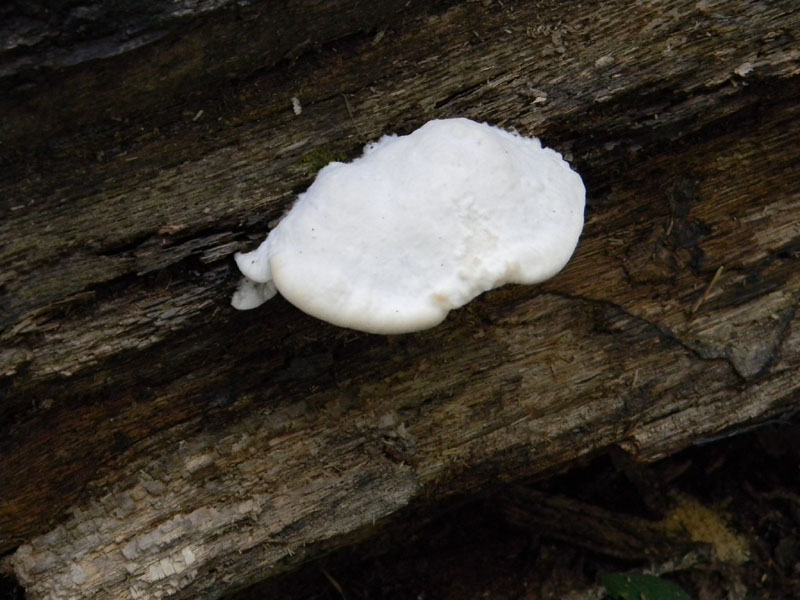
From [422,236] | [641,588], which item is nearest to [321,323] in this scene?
[422,236]

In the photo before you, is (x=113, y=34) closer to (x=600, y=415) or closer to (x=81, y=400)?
(x=81, y=400)

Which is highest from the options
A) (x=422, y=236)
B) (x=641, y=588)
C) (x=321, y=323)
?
(x=422, y=236)

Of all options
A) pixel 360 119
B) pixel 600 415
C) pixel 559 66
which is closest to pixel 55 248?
pixel 360 119

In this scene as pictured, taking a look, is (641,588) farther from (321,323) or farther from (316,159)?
(316,159)

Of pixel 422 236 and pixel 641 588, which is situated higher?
pixel 422 236

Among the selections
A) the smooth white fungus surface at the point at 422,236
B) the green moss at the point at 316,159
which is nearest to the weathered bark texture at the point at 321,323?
the green moss at the point at 316,159

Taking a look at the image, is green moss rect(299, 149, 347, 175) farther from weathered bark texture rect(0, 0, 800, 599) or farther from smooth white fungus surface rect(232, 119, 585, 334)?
smooth white fungus surface rect(232, 119, 585, 334)

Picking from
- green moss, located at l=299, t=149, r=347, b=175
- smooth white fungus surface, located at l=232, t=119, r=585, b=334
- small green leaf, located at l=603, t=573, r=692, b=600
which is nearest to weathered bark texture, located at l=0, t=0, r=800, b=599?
green moss, located at l=299, t=149, r=347, b=175
